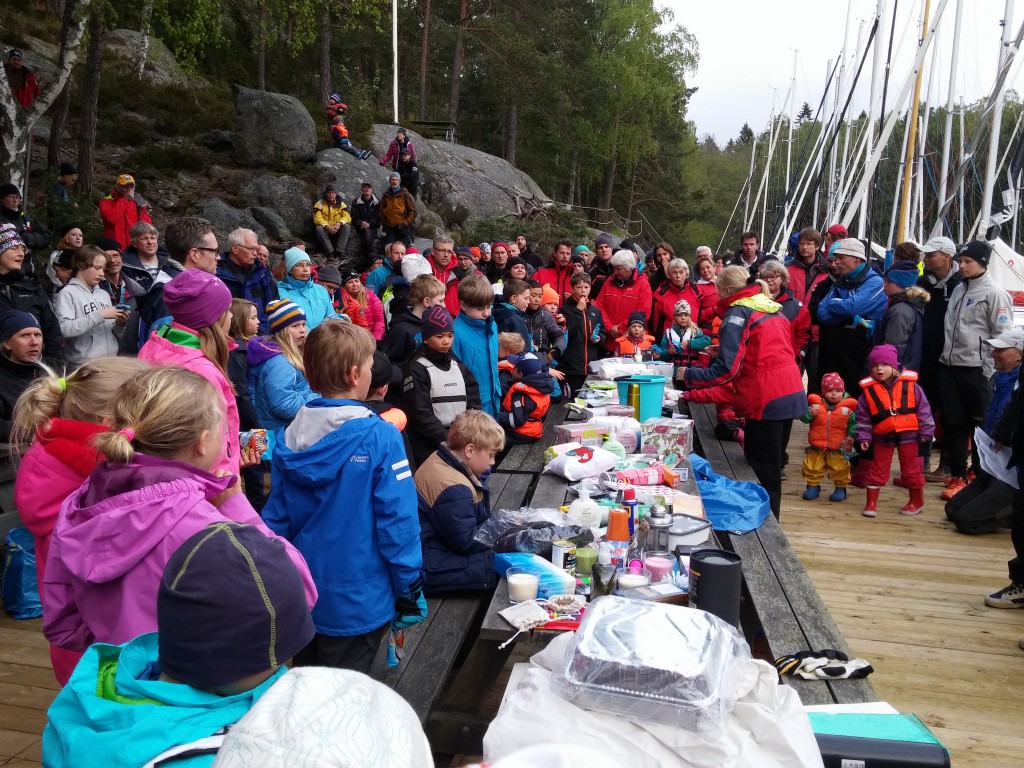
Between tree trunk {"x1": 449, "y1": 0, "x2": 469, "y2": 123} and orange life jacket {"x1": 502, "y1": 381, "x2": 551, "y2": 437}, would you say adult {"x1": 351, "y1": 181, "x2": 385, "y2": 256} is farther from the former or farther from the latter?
tree trunk {"x1": 449, "y1": 0, "x2": 469, "y2": 123}

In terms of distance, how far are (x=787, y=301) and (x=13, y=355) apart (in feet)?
20.8

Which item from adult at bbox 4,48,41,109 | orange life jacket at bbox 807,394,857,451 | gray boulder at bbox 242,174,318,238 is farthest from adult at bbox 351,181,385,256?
orange life jacket at bbox 807,394,857,451

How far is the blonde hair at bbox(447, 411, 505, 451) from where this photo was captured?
3.45 m

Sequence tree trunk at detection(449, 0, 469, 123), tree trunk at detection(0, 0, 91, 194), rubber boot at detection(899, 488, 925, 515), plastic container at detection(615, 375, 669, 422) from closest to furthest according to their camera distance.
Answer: plastic container at detection(615, 375, 669, 422) < rubber boot at detection(899, 488, 925, 515) < tree trunk at detection(0, 0, 91, 194) < tree trunk at detection(449, 0, 469, 123)

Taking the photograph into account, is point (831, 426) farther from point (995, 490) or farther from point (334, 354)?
point (334, 354)

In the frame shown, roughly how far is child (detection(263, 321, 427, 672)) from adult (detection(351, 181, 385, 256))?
12175mm

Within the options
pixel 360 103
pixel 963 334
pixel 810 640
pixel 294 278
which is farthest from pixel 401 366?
pixel 360 103

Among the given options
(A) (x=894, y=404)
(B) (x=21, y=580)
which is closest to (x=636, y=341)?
(A) (x=894, y=404)

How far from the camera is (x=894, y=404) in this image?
6312mm

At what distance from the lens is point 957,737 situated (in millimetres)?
3309

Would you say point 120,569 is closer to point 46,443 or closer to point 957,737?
point 46,443

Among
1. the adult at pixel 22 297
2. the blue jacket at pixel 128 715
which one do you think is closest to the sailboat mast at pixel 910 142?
the adult at pixel 22 297

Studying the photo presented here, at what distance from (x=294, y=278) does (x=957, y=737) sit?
18.2 feet

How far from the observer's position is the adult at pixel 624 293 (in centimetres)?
827
